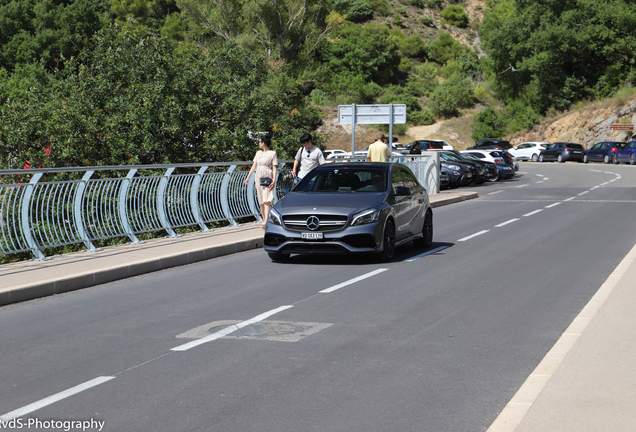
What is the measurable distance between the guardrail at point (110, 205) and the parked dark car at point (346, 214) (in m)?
1.18

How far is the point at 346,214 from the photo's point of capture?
36.3 feet

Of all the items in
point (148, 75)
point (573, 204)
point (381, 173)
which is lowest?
point (573, 204)

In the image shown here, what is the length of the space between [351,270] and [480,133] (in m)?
66.8

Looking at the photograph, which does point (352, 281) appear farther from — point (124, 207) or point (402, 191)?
point (124, 207)

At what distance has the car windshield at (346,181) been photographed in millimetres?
12070

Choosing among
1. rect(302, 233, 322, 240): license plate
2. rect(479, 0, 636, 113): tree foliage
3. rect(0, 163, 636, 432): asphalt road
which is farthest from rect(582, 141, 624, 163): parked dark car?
rect(302, 233, 322, 240): license plate

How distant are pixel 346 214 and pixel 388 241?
36.7 inches

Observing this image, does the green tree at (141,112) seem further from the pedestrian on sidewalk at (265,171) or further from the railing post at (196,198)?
the pedestrian on sidewalk at (265,171)

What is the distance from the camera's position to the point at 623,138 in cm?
6209

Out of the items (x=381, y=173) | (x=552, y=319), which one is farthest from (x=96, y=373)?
(x=381, y=173)

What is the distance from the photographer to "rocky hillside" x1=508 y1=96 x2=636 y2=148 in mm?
62906

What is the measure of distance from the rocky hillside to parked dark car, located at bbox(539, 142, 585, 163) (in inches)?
204

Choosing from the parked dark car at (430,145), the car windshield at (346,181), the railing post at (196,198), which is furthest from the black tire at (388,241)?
the parked dark car at (430,145)

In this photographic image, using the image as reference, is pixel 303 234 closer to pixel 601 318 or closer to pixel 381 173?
pixel 381 173
